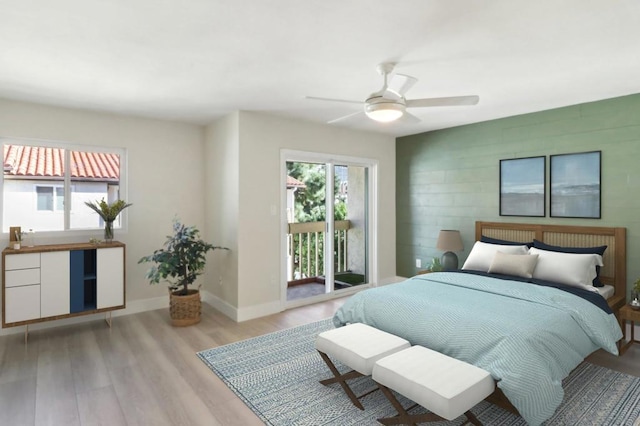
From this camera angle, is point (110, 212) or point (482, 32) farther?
point (110, 212)

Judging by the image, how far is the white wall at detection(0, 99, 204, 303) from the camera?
13.3ft

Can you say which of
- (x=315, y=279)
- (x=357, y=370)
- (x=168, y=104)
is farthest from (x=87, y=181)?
(x=357, y=370)

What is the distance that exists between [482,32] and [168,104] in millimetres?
3212

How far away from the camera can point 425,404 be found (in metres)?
1.96

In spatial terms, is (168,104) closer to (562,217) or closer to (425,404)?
(425,404)

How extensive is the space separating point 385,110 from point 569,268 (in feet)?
8.01

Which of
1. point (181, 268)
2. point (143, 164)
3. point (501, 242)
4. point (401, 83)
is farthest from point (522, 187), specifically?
point (143, 164)

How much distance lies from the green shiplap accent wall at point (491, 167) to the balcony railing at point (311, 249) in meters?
1.11

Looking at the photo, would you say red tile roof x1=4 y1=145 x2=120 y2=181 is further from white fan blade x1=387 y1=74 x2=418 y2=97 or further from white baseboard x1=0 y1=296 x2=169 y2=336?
white fan blade x1=387 y1=74 x2=418 y2=97

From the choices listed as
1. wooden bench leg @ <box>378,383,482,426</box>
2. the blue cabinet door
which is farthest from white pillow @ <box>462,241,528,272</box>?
the blue cabinet door

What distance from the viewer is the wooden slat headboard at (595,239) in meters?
3.67

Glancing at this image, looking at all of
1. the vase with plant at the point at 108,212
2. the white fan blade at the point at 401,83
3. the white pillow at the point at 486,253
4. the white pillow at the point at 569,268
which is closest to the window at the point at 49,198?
the vase with plant at the point at 108,212

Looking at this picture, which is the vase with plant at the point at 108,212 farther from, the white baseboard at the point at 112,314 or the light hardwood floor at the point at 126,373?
the light hardwood floor at the point at 126,373

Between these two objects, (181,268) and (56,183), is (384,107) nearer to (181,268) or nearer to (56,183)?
(181,268)
